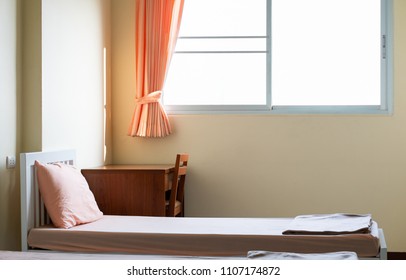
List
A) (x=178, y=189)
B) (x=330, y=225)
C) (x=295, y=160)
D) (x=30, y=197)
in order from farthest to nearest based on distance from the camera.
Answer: (x=295, y=160), (x=178, y=189), (x=30, y=197), (x=330, y=225)

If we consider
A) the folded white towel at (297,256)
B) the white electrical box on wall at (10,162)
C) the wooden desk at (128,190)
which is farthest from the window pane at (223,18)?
the folded white towel at (297,256)

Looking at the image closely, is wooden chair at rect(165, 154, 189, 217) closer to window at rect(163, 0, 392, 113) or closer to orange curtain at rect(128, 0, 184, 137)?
orange curtain at rect(128, 0, 184, 137)

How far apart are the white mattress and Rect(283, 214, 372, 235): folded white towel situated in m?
0.05

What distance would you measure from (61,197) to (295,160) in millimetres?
2096

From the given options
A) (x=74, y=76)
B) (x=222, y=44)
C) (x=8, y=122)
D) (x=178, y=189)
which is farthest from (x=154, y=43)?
(x=8, y=122)

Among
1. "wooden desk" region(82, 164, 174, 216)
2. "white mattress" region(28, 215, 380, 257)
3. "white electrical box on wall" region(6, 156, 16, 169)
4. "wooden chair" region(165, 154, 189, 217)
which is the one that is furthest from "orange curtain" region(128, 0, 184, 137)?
"white mattress" region(28, 215, 380, 257)

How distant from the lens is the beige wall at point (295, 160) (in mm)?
5398

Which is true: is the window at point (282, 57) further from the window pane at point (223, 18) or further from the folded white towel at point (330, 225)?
the folded white towel at point (330, 225)

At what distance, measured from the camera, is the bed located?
3.59 m

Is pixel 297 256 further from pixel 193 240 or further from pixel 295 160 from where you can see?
pixel 295 160

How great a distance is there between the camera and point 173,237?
3.71 meters
